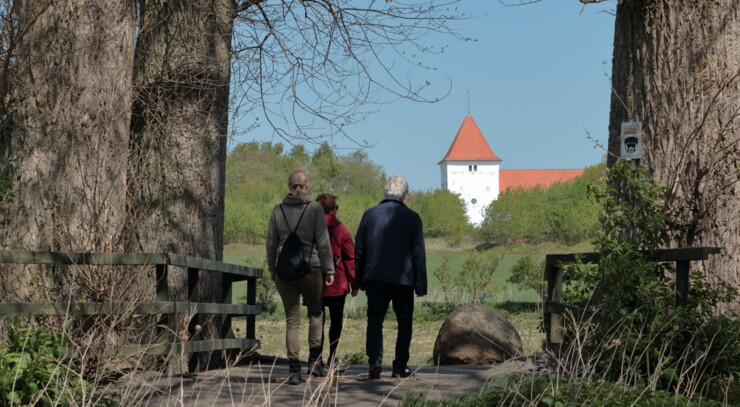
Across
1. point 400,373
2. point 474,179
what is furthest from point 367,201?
point 400,373

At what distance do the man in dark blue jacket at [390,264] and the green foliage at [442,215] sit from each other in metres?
92.4

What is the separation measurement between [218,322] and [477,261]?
26078 mm

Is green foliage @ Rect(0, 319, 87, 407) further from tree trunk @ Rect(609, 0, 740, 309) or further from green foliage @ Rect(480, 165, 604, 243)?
green foliage @ Rect(480, 165, 604, 243)

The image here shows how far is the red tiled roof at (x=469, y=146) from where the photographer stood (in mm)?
144125

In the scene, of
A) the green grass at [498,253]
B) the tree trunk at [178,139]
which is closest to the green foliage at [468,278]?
the green grass at [498,253]

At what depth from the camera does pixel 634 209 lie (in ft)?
28.2

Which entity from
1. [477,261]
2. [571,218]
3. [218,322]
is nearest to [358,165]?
[571,218]

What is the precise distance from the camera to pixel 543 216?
9156cm

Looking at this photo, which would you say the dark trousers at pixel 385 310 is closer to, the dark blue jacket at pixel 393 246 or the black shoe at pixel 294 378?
the dark blue jacket at pixel 393 246

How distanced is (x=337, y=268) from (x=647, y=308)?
2.89 metres

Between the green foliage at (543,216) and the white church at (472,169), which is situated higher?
the white church at (472,169)

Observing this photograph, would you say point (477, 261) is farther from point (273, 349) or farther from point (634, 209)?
point (634, 209)

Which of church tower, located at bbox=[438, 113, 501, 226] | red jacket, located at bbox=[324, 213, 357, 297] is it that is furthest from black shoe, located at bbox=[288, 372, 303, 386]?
church tower, located at bbox=[438, 113, 501, 226]

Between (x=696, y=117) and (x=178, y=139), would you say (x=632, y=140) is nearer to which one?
(x=696, y=117)
